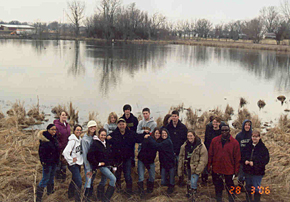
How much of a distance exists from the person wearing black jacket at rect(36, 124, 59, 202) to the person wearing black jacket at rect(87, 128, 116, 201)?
2.04 ft

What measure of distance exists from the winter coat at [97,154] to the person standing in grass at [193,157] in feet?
4.73

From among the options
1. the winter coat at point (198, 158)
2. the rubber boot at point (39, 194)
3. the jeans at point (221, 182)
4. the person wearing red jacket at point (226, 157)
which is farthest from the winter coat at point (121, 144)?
the jeans at point (221, 182)

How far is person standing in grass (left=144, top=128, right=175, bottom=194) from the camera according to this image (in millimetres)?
5414

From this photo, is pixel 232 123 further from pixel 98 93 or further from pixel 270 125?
pixel 98 93

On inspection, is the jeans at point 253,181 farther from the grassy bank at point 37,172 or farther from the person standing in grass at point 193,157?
the person standing in grass at point 193,157

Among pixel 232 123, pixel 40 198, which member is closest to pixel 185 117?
pixel 232 123

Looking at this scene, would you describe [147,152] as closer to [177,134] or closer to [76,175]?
[177,134]

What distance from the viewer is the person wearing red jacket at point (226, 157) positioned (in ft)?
16.1

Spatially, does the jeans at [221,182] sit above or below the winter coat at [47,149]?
below

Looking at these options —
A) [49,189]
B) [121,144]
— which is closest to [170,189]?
[121,144]

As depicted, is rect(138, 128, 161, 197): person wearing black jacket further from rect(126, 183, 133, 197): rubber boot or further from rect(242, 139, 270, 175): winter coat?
rect(242, 139, 270, 175): winter coat

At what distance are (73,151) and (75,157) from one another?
114 mm

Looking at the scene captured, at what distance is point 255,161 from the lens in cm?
491

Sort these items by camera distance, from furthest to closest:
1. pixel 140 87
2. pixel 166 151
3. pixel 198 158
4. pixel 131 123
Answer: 1. pixel 140 87
2. pixel 131 123
3. pixel 166 151
4. pixel 198 158
